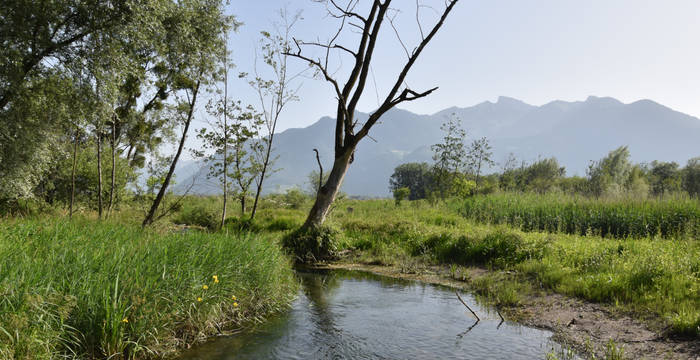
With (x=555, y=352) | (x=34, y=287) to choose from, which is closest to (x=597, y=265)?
(x=555, y=352)

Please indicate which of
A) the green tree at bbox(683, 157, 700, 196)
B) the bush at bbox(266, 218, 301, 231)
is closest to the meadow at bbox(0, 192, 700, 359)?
the bush at bbox(266, 218, 301, 231)

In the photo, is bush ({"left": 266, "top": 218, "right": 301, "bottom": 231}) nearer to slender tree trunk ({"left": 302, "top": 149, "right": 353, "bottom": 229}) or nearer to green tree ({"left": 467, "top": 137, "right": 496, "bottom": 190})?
slender tree trunk ({"left": 302, "top": 149, "right": 353, "bottom": 229})

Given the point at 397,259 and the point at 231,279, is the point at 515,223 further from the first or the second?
the point at 231,279

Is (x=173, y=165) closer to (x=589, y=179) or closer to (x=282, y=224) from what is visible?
(x=282, y=224)

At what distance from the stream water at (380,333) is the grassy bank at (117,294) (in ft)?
1.66

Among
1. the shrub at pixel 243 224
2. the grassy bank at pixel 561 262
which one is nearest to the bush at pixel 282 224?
the shrub at pixel 243 224

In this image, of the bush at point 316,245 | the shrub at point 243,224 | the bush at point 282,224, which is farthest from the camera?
the shrub at point 243,224

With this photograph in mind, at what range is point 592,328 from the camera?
6672mm

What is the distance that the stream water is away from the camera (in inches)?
225

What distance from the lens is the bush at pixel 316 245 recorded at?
13094 mm

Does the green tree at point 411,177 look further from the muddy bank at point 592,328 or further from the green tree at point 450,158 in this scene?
the muddy bank at point 592,328

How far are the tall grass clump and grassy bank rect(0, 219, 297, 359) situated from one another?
34.9 ft

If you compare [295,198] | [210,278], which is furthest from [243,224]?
[210,278]

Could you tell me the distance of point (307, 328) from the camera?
6.75m
